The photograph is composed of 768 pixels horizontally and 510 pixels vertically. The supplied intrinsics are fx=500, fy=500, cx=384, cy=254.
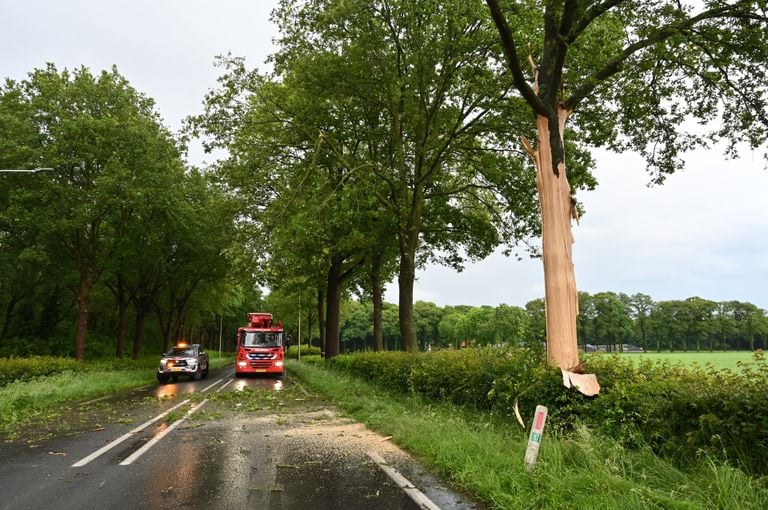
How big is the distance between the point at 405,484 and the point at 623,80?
9.62 metres

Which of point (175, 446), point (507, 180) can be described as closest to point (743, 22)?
point (507, 180)

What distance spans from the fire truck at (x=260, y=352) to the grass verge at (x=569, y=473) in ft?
64.5

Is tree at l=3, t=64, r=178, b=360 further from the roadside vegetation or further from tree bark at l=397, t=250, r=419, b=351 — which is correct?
tree bark at l=397, t=250, r=419, b=351

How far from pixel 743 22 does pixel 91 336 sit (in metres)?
47.0

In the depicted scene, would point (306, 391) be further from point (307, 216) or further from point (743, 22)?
point (743, 22)

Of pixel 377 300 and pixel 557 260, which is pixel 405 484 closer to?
pixel 557 260

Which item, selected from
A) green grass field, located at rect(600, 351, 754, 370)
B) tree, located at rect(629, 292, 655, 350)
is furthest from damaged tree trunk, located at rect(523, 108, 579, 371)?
tree, located at rect(629, 292, 655, 350)

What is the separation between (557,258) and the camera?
8875 millimetres

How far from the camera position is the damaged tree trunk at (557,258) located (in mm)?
8445

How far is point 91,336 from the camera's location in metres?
42.3

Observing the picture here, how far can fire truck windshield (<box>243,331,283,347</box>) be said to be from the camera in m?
27.2

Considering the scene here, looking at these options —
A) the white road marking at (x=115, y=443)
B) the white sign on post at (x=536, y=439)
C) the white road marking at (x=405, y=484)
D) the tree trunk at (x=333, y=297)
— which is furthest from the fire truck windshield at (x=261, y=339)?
the white sign on post at (x=536, y=439)

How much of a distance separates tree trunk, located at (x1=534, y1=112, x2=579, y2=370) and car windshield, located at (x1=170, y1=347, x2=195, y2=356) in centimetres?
2203

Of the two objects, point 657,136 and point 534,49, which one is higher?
point 534,49
